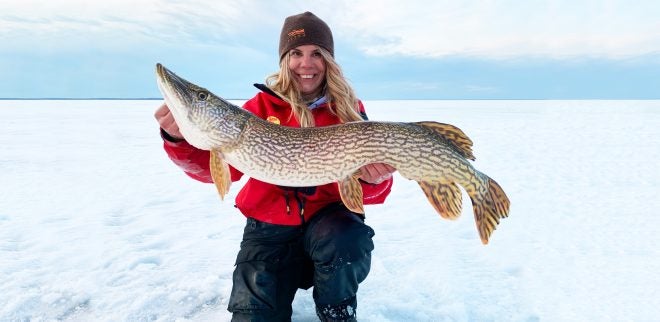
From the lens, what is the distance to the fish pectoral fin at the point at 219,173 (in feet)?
6.91

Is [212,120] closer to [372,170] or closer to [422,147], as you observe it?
[372,170]

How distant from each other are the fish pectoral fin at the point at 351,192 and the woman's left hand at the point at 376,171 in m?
0.09

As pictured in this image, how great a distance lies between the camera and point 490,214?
2150mm

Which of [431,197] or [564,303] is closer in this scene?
[431,197]

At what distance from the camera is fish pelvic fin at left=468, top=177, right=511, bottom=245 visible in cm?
214

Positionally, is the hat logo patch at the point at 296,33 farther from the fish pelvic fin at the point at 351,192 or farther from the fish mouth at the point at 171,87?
the fish pelvic fin at the point at 351,192

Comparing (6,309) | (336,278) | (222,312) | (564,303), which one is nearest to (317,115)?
(336,278)

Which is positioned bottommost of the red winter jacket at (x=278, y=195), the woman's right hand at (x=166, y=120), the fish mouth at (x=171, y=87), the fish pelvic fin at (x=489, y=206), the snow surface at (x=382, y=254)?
the snow surface at (x=382, y=254)

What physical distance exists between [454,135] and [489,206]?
0.40 m

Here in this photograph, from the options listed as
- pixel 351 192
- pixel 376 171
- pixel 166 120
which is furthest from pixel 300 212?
pixel 166 120

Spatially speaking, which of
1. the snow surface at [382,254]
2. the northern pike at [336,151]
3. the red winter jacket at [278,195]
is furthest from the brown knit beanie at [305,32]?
the snow surface at [382,254]

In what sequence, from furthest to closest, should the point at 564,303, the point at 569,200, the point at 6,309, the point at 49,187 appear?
the point at 49,187 < the point at 569,200 < the point at 564,303 < the point at 6,309

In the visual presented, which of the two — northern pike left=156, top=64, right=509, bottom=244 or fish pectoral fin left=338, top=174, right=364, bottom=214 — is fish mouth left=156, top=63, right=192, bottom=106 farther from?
fish pectoral fin left=338, top=174, right=364, bottom=214

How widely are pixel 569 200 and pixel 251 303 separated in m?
3.96
